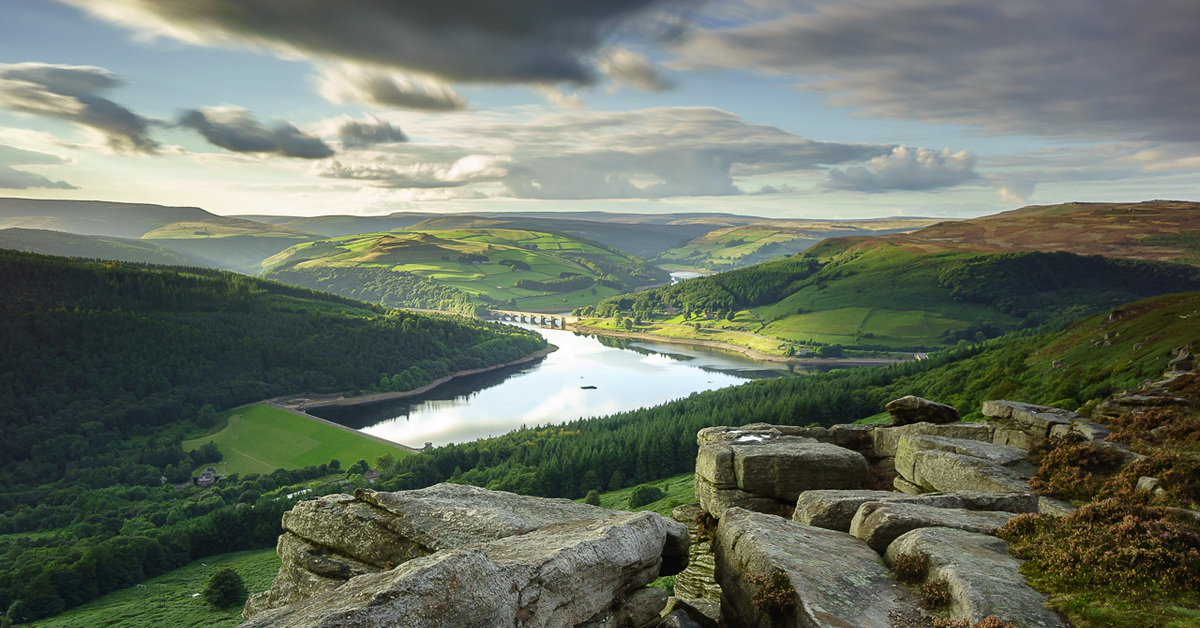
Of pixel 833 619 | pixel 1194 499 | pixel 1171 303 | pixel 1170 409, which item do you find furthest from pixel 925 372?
pixel 833 619

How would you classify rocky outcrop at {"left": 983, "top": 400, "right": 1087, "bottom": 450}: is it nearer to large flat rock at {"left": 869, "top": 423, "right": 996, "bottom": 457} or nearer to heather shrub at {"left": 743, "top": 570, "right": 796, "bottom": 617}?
large flat rock at {"left": 869, "top": 423, "right": 996, "bottom": 457}

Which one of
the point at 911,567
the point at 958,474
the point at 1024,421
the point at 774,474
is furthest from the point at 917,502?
the point at 1024,421

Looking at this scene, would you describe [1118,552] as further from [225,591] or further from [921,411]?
[225,591]

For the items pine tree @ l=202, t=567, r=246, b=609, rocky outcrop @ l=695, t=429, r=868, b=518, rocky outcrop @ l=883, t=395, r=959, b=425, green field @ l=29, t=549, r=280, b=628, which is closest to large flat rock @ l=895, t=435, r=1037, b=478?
rocky outcrop @ l=695, t=429, r=868, b=518

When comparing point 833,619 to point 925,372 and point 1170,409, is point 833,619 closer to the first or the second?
point 1170,409

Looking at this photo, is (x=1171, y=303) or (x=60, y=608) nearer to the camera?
(x=1171, y=303)

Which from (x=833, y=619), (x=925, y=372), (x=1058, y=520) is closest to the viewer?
(x=833, y=619)

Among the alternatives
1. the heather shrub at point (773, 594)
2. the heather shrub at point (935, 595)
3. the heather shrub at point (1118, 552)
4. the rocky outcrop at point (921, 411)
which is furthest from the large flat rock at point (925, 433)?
the heather shrub at point (773, 594)

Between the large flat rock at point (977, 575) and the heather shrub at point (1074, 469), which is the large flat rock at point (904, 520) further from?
the heather shrub at point (1074, 469)
